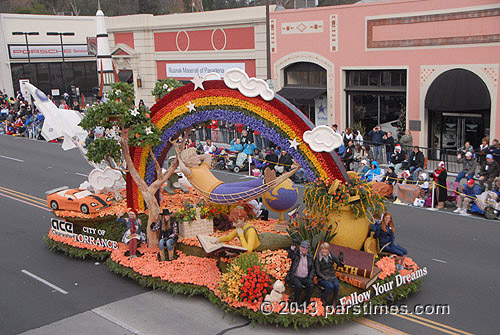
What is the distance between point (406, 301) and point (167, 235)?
564 cm

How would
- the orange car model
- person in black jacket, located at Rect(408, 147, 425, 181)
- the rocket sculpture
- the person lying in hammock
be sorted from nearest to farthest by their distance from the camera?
the person lying in hammock
the orange car model
person in black jacket, located at Rect(408, 147, 425, 181)
the rocket sculpture

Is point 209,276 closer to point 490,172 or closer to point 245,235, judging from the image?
point 245,235

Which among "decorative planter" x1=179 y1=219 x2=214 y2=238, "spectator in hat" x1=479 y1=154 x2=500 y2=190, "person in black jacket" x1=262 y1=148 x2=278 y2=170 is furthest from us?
"person in black jacket" x1=262 y1=148 x2=278 y2=170

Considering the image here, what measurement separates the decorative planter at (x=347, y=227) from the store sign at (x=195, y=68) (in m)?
18.8

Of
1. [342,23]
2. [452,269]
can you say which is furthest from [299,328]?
[342,23]

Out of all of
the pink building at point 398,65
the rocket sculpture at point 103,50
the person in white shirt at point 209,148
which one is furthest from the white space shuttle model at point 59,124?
the pink building at point 398,65

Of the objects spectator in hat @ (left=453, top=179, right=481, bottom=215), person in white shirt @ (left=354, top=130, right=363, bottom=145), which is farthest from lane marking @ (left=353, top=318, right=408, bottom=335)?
person in white shirt @ (left=354, top=130, right=363, bottom=145)

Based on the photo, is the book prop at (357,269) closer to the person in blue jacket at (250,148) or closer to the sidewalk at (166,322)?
the sidewalk at (166,322)

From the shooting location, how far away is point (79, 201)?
14742 millimetres

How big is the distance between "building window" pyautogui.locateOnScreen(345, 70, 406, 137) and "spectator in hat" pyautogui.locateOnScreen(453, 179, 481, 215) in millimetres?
7967

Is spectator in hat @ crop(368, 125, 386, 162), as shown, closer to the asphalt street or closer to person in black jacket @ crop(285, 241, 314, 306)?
the asphalt street

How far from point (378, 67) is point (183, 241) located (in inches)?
564

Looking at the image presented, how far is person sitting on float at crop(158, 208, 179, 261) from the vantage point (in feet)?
41.9

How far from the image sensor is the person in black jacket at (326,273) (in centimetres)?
1045
